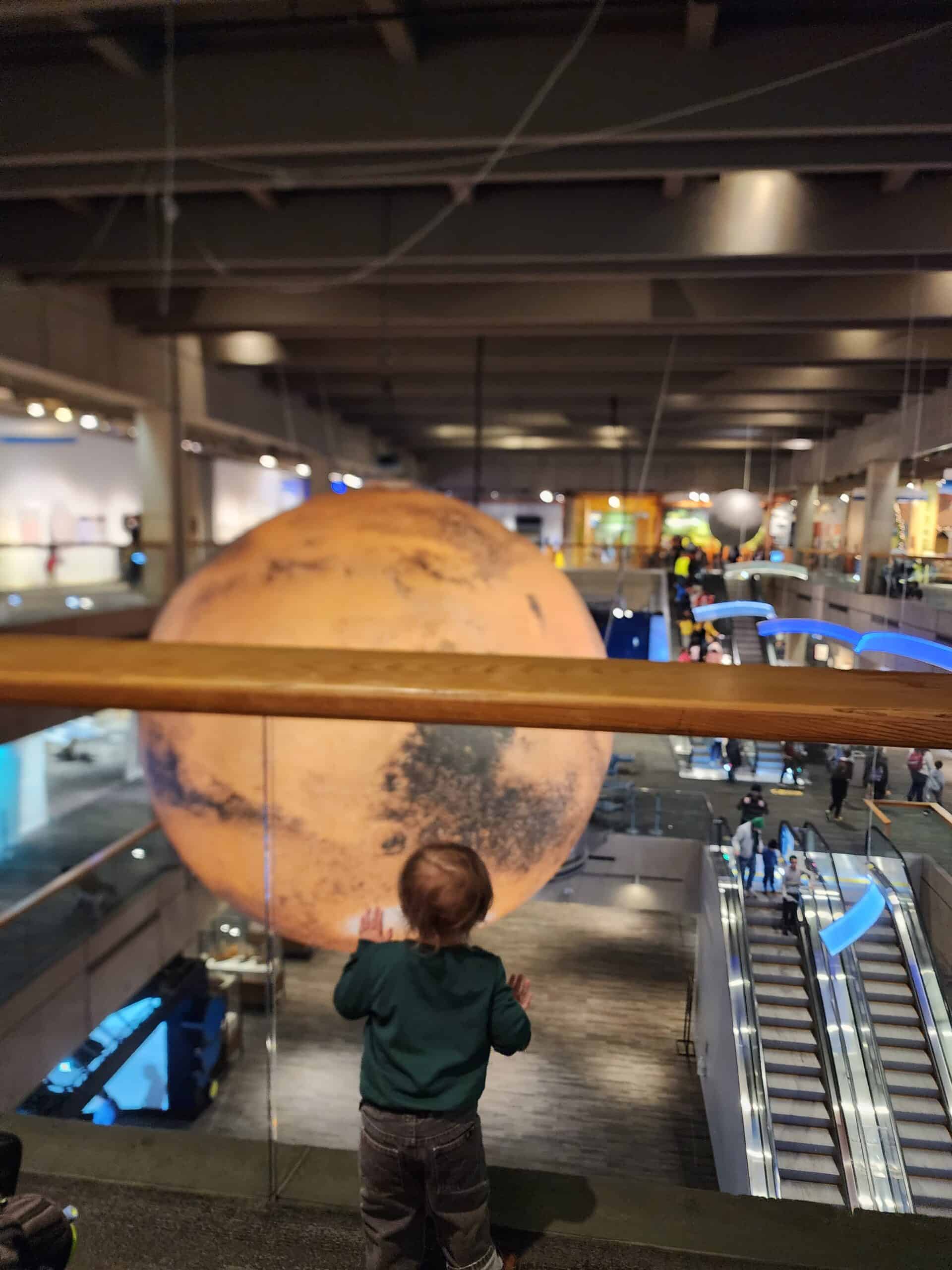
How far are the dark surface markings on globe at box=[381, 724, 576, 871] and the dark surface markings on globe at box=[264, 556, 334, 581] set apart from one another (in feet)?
1.53

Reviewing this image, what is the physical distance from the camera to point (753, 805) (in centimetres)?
279

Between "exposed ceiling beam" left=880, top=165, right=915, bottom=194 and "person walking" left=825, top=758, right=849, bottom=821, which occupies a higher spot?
"exposed ceiling beam" left=880, top=165, right=915, bottom=194

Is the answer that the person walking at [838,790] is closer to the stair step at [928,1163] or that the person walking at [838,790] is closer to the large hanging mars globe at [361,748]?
the large hanging mars globe at [361,748]

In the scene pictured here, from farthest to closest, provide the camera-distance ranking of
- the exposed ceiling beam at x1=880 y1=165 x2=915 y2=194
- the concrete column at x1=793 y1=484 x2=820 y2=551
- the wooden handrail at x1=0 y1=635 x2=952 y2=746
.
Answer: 1. the concrete column at x1=793 y1=484 x2=820 y2=551
2. the exposed ceiling beam at x1=880 y1=165 x2=915 y2=194
3. the wooden handrail at x1=0 y1=635 x2=952 y2=746

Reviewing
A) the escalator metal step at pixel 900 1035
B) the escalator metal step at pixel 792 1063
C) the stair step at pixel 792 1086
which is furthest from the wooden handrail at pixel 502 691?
the stair step at pixel 792 1086

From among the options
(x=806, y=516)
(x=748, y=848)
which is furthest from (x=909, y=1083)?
(x=806, y=516)

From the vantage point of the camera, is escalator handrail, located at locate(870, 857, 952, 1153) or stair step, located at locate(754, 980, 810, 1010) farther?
stair step, located at locate(754, 980, 810, 1010)

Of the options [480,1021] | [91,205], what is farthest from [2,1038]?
[91,205]

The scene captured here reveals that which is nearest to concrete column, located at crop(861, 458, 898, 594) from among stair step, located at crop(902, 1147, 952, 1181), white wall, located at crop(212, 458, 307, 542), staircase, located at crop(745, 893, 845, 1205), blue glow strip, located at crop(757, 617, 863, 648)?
blue glow strip, located at crop(757, 617, 863, 648)

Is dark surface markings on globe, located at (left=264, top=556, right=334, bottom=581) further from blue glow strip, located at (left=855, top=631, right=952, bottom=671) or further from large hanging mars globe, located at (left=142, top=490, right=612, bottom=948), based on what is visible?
blue glow strip, located at (left=855, top=631, right=952, bottom=671)

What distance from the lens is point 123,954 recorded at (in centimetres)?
278

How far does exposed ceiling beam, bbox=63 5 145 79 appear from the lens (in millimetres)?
3578

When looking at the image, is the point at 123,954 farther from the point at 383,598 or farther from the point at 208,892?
the point at 383,598

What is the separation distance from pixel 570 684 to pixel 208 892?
49.1 inches
